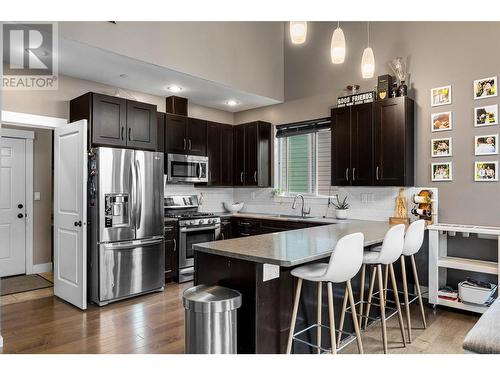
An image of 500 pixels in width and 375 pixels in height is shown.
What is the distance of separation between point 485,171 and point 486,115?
61 cm

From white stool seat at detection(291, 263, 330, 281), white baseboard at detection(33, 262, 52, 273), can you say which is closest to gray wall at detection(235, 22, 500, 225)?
white stool seat at detection(291, 263, 330, 281)

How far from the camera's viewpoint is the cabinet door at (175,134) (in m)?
5.11

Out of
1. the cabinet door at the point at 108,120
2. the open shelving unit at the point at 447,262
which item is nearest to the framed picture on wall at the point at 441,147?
the open shelving unit at the point at 447,262

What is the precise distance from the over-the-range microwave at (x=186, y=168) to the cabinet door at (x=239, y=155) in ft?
2.02

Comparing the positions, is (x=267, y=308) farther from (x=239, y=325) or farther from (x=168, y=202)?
(x=168, y=202)

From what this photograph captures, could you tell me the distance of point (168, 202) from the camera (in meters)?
5.43

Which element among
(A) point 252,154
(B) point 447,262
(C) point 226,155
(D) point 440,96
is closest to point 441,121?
(D) point 440,96

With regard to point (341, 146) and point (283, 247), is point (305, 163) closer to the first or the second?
point (341, 146)

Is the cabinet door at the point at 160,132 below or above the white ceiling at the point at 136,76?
below

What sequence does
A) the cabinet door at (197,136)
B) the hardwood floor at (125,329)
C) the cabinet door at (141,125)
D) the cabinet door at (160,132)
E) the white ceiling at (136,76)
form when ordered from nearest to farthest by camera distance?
1. the hardwood floor at (125,329)
2. the white ceiling at (136,76)
3. the cabinet door at (141,125)
4. the cabinet door at (160,132)
5. the cabinet door at (197,136)

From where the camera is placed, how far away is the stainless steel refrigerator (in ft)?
12.9

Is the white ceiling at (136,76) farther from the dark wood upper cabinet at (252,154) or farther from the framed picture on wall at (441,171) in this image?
the framed picture on wall at (441,171)
